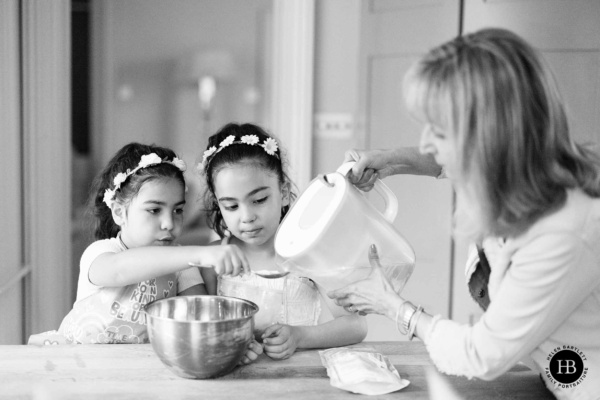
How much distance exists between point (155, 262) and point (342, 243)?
410 mm

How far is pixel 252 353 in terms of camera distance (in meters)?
1.33

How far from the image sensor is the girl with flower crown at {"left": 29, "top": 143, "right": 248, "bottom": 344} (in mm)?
1554

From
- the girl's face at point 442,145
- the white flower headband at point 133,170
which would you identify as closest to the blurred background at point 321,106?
the white flower headband at point 133,170

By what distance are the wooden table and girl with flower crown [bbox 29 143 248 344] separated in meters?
0.18

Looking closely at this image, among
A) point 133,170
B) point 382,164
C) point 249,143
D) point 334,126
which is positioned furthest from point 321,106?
point 382,164

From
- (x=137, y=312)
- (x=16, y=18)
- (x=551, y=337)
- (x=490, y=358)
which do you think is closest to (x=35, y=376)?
(x=137, y=312)

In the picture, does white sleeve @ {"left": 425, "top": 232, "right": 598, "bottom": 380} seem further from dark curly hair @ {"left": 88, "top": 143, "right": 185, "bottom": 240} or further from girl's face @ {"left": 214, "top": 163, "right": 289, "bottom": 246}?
dark curly hair @ {"left": 88, "top": 143, "right": 185, "bottom": 240}

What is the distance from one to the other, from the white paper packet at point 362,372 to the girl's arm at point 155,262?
245 millimetres

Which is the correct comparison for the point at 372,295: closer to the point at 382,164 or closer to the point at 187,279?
the point at 382,164

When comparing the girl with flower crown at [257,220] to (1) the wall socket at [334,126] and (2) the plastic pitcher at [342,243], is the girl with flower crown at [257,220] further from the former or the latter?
(1) the wall socket at [334,126]

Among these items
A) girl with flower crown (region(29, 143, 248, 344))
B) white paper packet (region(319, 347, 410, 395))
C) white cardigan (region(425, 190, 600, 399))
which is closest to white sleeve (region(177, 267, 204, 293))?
girl with flower crown (region(29, 143, 248, 344))

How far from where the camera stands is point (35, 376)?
1239 millimetres

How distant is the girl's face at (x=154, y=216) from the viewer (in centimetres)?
162

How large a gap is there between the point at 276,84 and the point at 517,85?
254 centimetres
